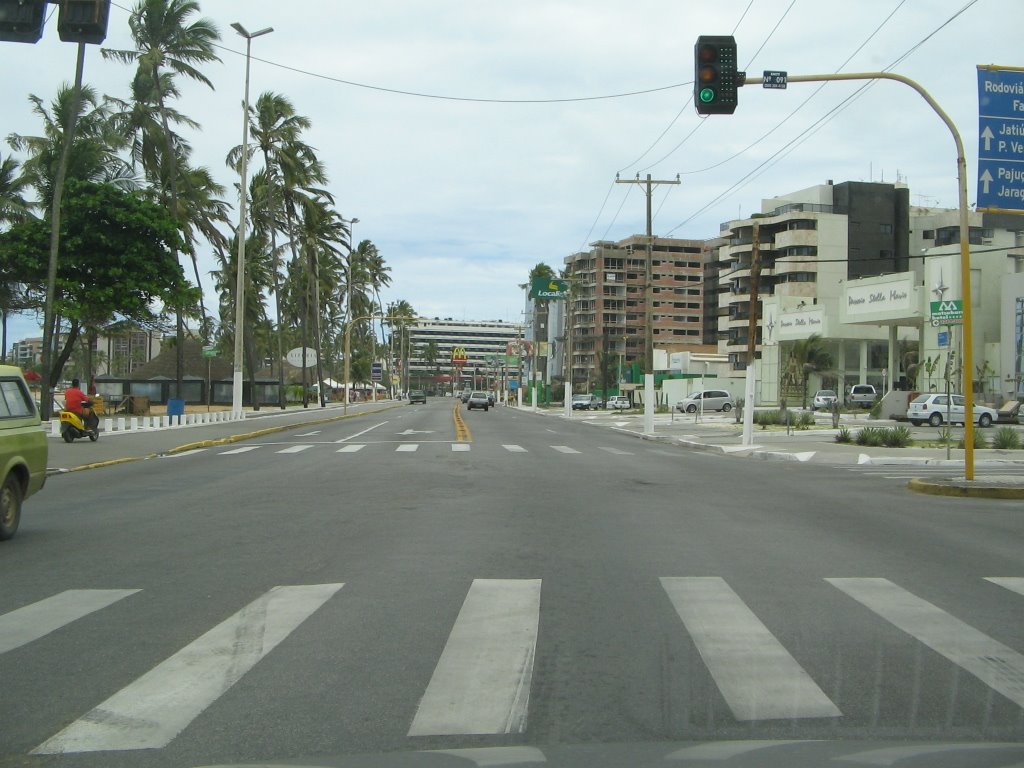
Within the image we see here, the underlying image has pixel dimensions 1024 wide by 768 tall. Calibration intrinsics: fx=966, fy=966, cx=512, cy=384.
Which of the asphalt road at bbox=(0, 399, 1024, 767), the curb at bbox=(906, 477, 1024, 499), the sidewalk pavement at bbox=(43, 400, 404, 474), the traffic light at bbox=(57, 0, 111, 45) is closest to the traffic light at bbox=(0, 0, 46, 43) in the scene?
the traffic light at bbox=(57, 0, 111, 45)

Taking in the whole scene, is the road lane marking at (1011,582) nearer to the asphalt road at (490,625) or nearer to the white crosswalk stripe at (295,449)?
the asphalt road at (490,625)

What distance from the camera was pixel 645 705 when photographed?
16.7 feet

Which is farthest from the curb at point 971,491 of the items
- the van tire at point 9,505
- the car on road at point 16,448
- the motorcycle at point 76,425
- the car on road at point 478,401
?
the car on road at point 478,401

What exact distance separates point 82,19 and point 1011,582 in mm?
12188

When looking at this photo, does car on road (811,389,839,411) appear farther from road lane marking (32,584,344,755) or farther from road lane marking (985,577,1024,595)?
road lane marking (32,584,344,755)

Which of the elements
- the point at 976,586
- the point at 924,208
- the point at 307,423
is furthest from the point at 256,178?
the point at 924,208

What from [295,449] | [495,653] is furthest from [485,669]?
[295,449]

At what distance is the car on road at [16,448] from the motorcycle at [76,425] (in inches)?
616

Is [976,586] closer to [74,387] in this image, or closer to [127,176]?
[74,387]

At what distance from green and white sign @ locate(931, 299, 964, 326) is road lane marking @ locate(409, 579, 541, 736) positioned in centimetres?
1462

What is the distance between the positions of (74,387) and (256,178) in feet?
130

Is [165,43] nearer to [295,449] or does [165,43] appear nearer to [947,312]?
[295,449]

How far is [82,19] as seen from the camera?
1212 centimetres

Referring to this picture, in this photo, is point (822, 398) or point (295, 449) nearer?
point (295, 449)
